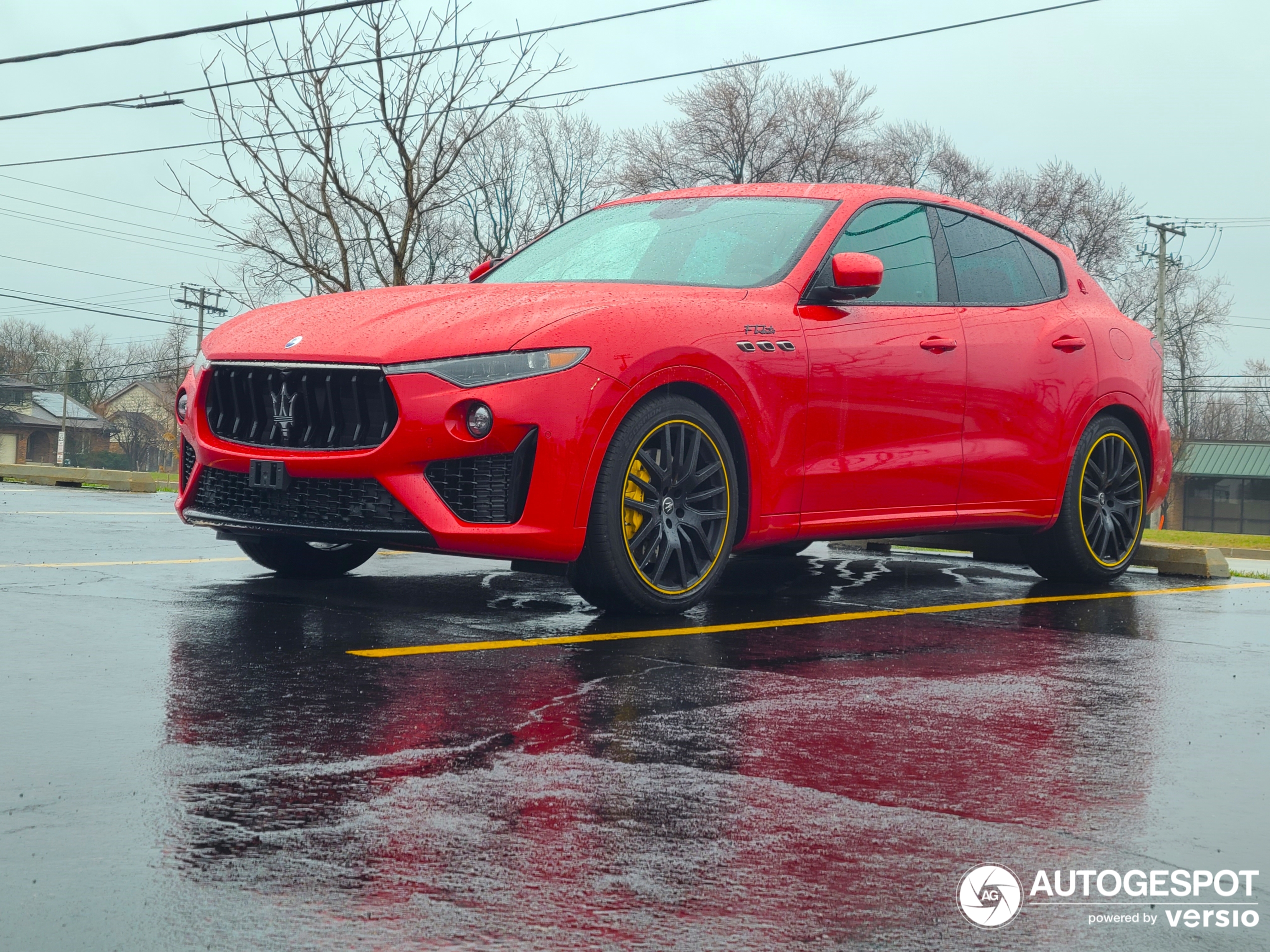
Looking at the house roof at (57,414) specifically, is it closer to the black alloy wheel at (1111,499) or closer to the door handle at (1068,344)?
the black alloy wheel at (1111,499)

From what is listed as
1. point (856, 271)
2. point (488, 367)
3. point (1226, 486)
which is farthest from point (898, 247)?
point (1226, 486)

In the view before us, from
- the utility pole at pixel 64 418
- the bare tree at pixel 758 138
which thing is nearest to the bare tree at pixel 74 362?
the utility pole at pixel 64 418

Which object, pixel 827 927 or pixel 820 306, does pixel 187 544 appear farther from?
pixel 827 927

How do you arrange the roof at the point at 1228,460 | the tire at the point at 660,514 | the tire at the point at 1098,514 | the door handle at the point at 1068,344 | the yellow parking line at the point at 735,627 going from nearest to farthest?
the yellow parking line at the point at 735,627 → the tire at the point at 660,514 → the door handle at the point at 1068,344 → the tire at the point at 1098,514 → the roof at the point at 1228,460

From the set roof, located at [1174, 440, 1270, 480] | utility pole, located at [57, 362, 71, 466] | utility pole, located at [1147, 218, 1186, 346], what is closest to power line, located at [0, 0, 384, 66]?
utility pole, located at [1147, 218, 1186, 346]

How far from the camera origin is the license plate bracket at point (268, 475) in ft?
19.4

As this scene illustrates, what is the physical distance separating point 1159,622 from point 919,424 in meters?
1.38

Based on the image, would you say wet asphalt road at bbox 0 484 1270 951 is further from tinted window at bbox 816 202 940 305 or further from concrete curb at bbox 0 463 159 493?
concrete curb at bbox 0 463 159 493

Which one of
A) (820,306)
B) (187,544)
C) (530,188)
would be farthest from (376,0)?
(530,188)

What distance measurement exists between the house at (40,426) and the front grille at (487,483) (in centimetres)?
9733

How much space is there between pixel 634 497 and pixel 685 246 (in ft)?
5.34

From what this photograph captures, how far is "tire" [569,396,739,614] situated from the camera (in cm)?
588

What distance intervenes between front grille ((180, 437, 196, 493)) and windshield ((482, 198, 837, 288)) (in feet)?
5.20

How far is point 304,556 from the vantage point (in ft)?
24.4
